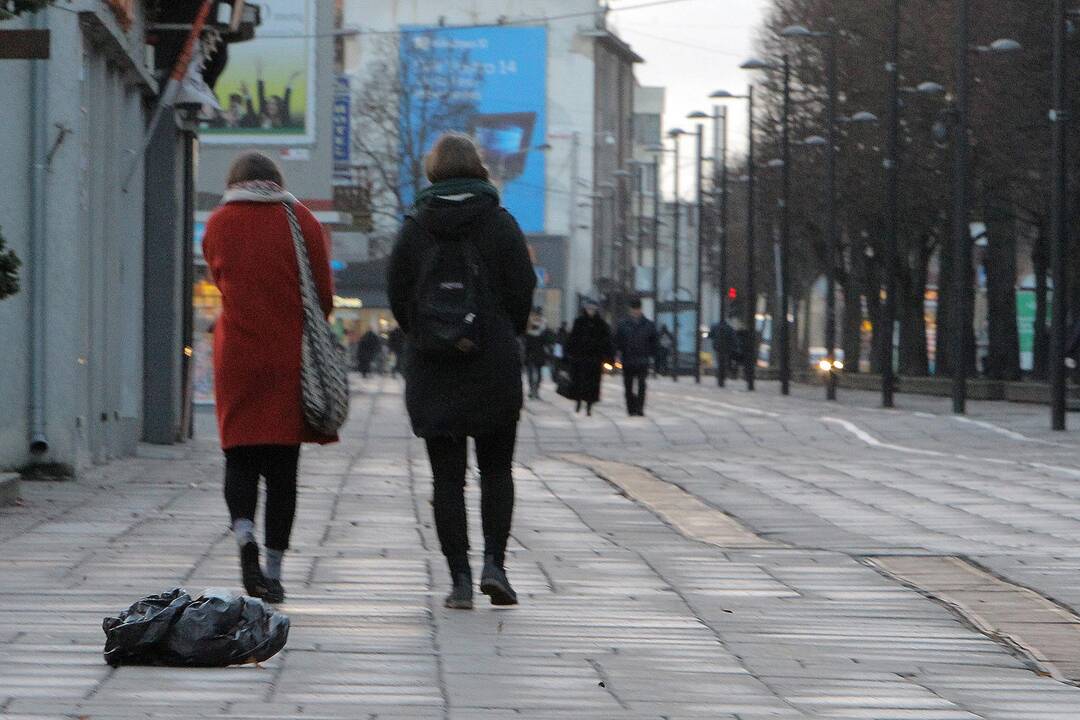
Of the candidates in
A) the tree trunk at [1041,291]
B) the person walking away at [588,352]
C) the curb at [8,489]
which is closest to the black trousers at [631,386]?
the person walking away at [588,352]

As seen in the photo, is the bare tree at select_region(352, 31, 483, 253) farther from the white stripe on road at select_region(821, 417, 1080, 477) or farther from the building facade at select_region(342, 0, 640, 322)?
the white stripe on road at select_region(821, 417, 1080, 477)

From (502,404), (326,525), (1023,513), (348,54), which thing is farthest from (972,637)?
(348,54)

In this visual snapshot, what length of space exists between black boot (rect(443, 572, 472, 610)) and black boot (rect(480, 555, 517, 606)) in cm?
5

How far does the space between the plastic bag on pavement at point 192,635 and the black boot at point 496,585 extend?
1.45 meters

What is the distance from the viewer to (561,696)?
20.2 feet

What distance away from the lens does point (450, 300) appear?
809 cm

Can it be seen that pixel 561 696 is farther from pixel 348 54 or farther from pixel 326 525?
pixel 348 54

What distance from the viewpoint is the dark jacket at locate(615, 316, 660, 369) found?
103 feet

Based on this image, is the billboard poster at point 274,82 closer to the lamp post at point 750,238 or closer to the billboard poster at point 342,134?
the billboard poster at point 342,134

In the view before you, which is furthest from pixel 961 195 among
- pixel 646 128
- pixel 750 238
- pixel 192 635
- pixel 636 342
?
pixel 646 128

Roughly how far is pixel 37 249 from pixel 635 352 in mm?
17037

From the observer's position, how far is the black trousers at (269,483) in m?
8.32

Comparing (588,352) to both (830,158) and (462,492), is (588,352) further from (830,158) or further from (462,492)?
(462,492)

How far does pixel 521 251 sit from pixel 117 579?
2143 mm
